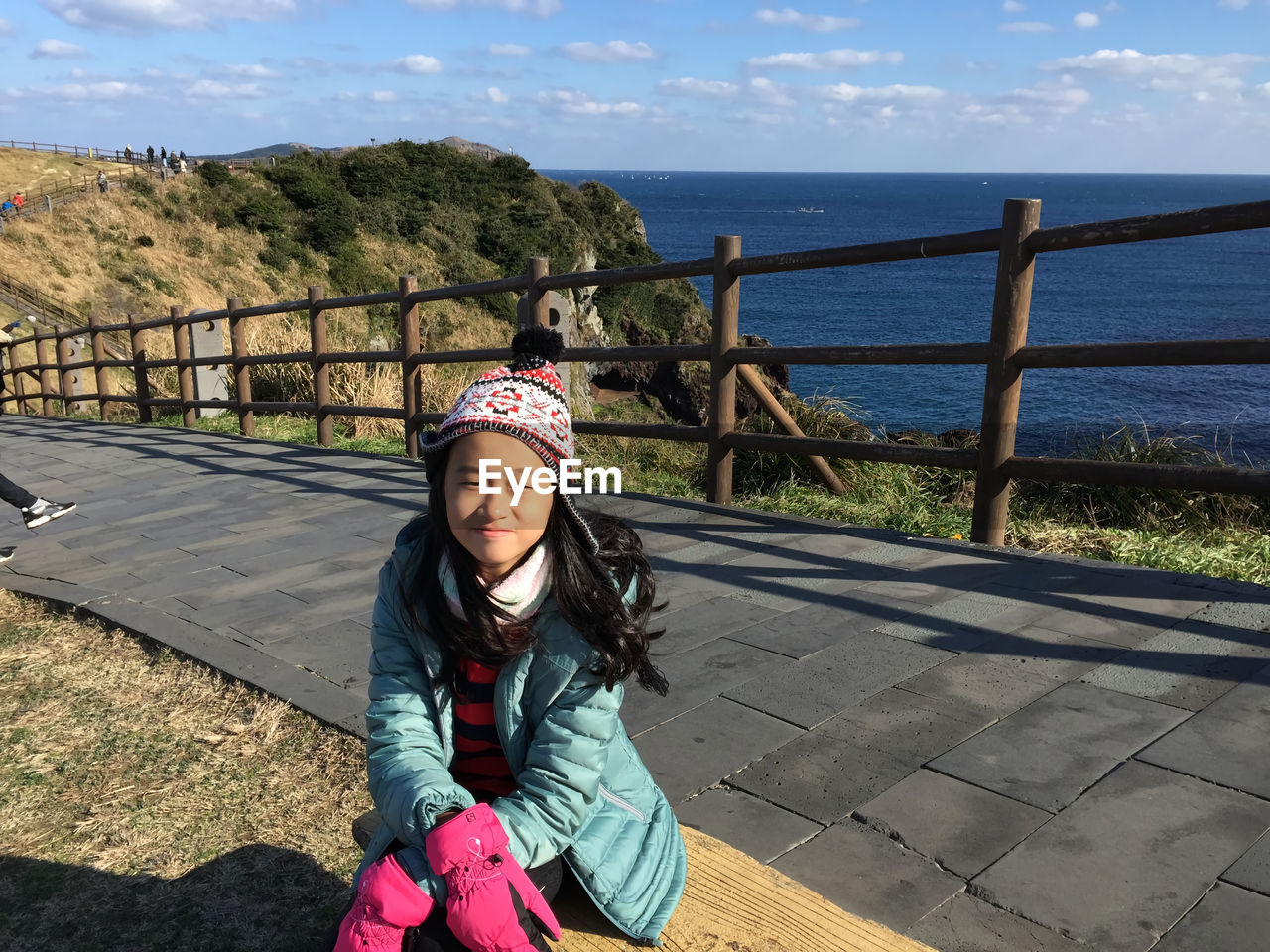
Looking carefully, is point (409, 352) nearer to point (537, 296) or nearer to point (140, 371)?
point (537, 296)

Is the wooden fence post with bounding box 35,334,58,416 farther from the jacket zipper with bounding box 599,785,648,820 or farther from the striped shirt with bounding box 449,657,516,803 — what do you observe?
the jacket zipper with bounding box 599,785,648,820

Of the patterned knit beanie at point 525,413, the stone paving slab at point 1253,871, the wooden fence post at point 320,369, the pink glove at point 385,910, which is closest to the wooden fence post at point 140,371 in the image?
the wooden fence post at point 320,369

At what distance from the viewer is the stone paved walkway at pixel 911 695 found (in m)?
1.98

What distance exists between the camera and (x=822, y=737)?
2619 millimetres

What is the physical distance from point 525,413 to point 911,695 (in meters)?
1.66

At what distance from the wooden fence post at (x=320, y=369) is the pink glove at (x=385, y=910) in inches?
276

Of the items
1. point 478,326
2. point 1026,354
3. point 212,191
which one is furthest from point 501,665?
point 212,191

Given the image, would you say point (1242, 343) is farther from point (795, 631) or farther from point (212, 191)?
point (212, 191)

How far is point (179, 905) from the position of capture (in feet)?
6.79

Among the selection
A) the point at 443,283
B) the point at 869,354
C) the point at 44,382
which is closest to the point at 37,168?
the point at 443,283

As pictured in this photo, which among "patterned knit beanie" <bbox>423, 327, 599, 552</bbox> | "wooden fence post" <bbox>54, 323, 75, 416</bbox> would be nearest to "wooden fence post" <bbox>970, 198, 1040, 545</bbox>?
"patterned knit beanie" <bbox>423, 327, 599, 552</bbox>

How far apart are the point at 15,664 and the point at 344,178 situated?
4154 centimetres

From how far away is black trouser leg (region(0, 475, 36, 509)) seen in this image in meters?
5.12

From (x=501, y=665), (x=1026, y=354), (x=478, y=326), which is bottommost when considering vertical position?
(x=478, y=326)
